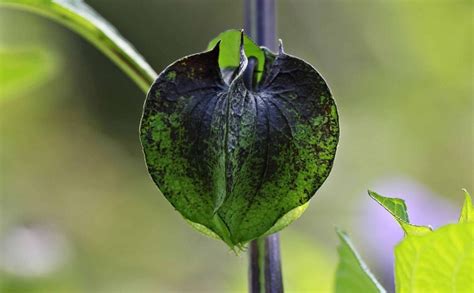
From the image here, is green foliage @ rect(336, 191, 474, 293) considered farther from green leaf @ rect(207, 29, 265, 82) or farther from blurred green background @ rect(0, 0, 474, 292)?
blurred green background @ rect(0, 0, 474, 292)

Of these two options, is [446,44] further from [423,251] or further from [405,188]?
[423,251]

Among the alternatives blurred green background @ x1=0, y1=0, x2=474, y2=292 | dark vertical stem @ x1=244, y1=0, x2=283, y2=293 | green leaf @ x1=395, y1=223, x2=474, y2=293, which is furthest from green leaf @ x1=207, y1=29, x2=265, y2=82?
blurred green background @ x1=0, y1=0, x2=474, y2=292

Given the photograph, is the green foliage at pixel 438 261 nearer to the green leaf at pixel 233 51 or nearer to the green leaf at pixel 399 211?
the green leaf at pixel 399 211

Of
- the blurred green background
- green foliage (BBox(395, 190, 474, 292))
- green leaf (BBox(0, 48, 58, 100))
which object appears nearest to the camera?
green foliage (BBox(395, 190, 474, 292))

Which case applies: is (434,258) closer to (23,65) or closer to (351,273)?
(351,273)


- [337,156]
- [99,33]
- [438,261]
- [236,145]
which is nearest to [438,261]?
[438,261]

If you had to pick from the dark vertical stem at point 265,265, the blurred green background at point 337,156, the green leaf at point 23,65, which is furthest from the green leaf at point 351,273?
the blurred green background at point 337,156
